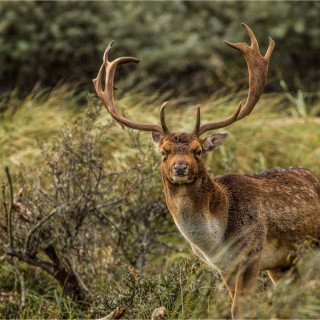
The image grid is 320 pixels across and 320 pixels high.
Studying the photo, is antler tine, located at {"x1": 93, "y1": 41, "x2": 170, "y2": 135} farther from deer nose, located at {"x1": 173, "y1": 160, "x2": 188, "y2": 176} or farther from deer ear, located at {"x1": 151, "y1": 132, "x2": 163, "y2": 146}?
deer nose, located at {"x1": 173, "y1": 160, "x2": 188, "y2": 176}

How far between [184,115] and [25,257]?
3.95 metres

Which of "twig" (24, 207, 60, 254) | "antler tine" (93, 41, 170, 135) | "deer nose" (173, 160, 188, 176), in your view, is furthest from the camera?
"twig" (24, 207, 60, 254)

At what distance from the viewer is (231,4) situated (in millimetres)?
13938

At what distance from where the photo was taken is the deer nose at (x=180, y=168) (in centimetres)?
411

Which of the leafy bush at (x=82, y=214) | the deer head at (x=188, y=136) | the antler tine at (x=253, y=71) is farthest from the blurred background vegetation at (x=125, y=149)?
the antler tine at (x=253, y=71)

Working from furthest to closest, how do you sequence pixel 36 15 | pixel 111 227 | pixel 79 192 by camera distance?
pixel 36 15, pixel 111 227, pixel 79 192

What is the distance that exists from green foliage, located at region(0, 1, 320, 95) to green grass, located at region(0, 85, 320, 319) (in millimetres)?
1842

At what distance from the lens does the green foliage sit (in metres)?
12.8

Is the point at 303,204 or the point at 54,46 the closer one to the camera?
the point at 303,204

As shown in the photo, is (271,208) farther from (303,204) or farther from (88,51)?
(88,51)

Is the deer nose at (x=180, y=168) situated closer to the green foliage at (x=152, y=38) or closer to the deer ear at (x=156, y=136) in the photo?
the deer ear at (x=156, y=136)

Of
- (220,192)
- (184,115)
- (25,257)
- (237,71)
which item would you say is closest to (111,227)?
(25,257)

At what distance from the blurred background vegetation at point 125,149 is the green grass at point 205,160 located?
2cm

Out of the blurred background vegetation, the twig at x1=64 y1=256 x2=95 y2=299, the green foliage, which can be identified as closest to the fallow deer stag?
the blurred background vegetation
